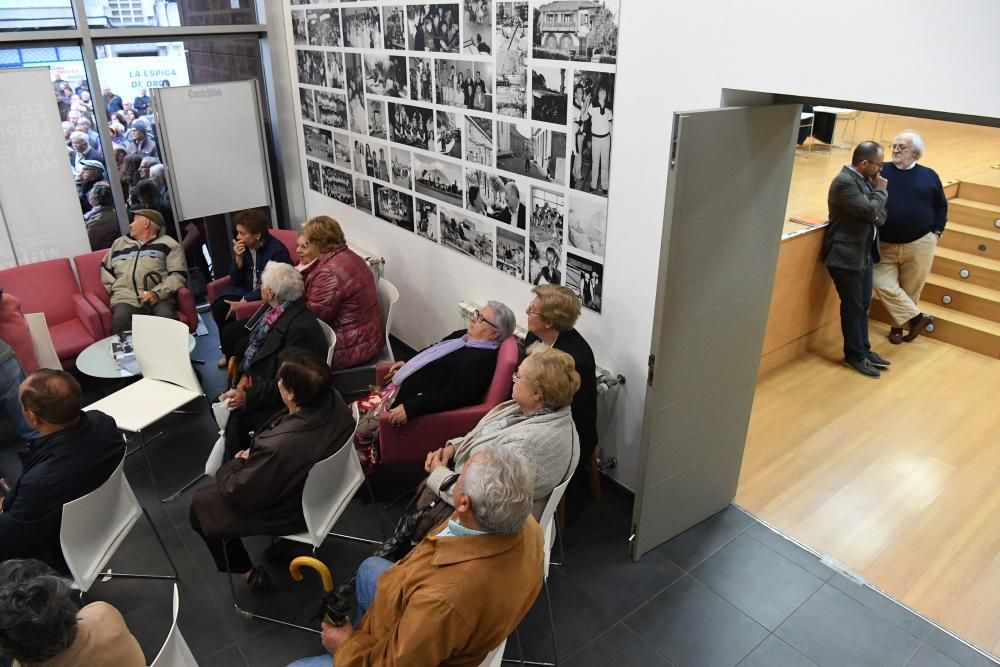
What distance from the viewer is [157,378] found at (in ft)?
14.4

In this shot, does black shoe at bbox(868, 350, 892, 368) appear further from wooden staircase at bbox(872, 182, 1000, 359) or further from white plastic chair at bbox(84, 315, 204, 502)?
white plastic chair at bbox(84, 315, 204, 502)

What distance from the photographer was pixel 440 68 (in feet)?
15.1

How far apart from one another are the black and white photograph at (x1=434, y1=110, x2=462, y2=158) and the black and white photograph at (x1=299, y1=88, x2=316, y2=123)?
1.93 metres

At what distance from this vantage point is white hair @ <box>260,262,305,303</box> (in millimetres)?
4094

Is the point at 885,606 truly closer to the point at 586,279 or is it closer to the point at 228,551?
the point at 586,279

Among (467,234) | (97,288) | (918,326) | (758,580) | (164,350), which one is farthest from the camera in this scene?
(918,326)

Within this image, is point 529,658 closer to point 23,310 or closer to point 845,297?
point 845,297

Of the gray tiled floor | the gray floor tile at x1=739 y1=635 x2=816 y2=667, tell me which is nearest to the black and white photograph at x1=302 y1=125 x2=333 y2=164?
the gray tiled floor

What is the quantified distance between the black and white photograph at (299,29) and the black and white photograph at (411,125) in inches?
57.6

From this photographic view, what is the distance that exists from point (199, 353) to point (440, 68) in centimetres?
303

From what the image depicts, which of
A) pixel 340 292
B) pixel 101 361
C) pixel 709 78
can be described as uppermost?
pixel 709 78

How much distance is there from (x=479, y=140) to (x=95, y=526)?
2.93 m

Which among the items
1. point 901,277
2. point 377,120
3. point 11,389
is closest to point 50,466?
point 11,389

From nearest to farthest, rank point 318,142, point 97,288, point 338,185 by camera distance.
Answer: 1. point 97,288
2. point 338,185
3. point 318,142
